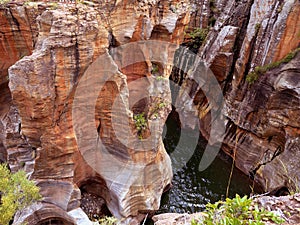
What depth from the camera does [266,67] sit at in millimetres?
13828

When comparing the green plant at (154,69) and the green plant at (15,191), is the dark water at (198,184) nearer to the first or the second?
the green plant at (154,69)

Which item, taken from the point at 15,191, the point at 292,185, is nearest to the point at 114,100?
the point at 15,191

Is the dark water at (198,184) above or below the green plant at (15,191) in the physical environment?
below

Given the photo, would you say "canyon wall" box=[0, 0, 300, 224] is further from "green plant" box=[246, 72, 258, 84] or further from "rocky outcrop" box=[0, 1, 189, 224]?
"green plant" box=[246, 72, 258, 84]

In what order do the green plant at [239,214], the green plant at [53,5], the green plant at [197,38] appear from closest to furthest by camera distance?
the green plant at [239,214], the green plant at [53,5], the green plant at [197,38]

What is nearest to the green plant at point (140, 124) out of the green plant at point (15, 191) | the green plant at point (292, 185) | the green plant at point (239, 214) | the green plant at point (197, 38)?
the green plant at point (15, 191)

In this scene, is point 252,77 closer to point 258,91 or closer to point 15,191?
point 258,91

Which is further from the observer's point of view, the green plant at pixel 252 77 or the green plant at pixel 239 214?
the green plant at pixel 252 77

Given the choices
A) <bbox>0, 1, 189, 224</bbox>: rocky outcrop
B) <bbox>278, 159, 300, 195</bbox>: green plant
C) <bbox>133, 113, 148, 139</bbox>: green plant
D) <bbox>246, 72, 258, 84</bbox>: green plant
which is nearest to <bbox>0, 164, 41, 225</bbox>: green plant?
<bbox>0, 1, 189, 224</bbox>: rocky outcrop

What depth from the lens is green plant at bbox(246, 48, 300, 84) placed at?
12.8m

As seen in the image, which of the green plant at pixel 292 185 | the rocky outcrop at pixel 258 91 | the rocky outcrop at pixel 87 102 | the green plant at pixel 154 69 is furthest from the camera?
the rocky outcrop at pixel 258 91

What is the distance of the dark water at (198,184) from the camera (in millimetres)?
11759

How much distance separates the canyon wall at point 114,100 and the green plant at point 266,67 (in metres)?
0.31

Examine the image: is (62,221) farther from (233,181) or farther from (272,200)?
(233,181)
